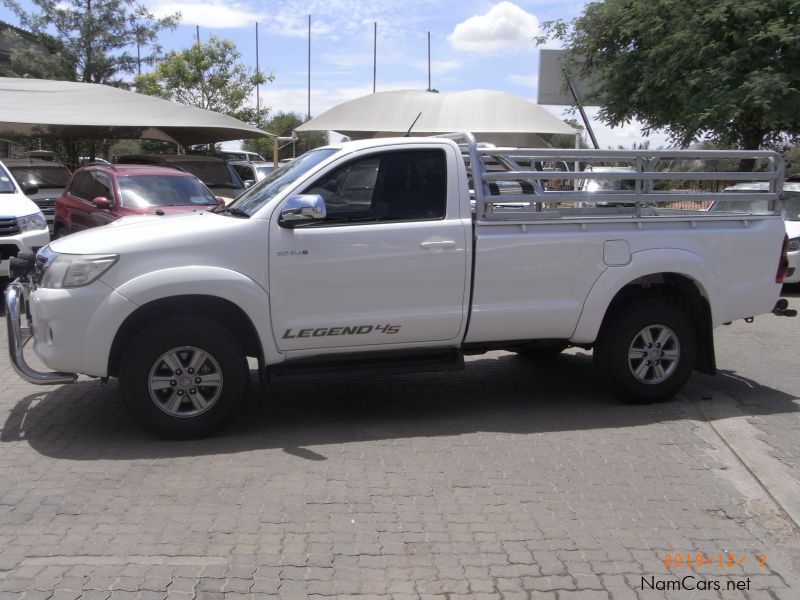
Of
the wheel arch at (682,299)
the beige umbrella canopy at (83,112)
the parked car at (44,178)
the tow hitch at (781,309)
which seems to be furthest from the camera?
the beige umbrella canopy at (83,112)

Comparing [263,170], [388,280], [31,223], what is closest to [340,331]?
[388,280]

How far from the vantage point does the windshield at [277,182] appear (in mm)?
5750

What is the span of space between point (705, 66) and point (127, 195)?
10589 millimetres

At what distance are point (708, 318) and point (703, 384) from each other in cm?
104

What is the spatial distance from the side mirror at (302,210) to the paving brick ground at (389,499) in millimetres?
1494

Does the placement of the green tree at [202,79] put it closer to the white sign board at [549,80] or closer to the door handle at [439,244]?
the white sign board at [549,80]

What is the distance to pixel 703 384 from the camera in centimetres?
720

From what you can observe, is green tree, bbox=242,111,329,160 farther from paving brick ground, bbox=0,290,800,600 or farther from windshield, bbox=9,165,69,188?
paving brick ground, bbox=0,290,800,600

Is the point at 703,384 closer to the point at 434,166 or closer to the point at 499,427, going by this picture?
the point at 499,427

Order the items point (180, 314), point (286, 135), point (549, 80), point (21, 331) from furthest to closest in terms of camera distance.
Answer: point (286, 135) < point (549, 80) < point (21, 331) < point (180, 314)

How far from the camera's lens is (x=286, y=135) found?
56844mm

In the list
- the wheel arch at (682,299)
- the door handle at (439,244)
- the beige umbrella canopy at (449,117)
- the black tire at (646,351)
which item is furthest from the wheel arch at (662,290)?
the beige umbrella canopy at (449,117)

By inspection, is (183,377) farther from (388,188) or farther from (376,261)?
(388,188)

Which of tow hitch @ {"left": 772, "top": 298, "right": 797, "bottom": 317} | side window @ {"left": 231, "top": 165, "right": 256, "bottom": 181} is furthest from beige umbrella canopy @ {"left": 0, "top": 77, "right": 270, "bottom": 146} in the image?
tow hitch @ {"left": 772, "top": 298, "right": 797, "bottom": 317}
